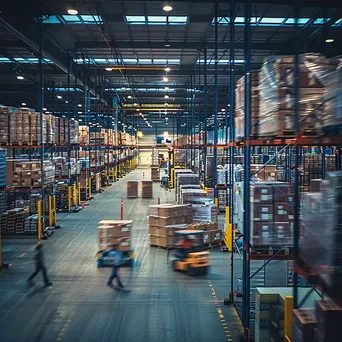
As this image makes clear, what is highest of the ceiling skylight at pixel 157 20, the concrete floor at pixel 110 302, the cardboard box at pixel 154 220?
the ceiling skylight at pixel 157 20

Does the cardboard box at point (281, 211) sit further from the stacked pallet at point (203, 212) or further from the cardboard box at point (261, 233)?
the stacked pallet at point (203, 212)

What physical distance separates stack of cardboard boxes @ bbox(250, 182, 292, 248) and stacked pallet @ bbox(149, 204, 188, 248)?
6.25 meters

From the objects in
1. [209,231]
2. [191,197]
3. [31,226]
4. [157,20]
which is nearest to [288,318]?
[209,231]

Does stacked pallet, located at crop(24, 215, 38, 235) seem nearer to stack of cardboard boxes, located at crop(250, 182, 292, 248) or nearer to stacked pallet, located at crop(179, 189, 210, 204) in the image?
stacked pallet, located at crop(179, 189, 210, 204)

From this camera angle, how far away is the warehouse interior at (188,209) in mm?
5090

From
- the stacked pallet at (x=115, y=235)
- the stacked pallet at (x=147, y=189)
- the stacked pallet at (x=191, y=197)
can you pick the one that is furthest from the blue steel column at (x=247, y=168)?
the stacked pallet at (x=147, y=189)

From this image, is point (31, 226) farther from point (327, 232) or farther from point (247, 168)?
point (327, 232)

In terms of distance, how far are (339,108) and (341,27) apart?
581 inches

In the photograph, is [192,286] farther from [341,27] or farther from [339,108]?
[341,27]

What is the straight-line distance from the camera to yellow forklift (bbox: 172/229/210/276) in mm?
10766

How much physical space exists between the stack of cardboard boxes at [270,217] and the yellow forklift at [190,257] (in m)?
3.72

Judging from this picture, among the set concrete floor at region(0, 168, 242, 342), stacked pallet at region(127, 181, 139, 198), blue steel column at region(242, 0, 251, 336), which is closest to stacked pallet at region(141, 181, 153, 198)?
stacked pallet at region(127, 181, 139, 198)

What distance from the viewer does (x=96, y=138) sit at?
29.5m

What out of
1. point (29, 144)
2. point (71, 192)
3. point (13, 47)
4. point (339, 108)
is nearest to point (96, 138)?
point (71, 192)
